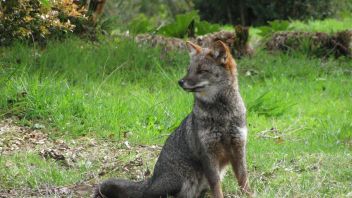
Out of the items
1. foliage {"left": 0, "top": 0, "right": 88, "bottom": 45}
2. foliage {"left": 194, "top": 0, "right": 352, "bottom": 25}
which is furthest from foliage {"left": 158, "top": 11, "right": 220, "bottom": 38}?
foliage {"left": 194, "top": 0, "right": 352, "bottom": 25}

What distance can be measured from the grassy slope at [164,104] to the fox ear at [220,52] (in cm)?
113

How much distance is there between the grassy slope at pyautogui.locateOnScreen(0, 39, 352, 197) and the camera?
621cm

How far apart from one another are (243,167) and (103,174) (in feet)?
4.85

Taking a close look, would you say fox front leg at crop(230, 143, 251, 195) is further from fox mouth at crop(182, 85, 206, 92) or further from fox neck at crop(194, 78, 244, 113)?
fox mouth at crop(182, 85, 206, 92)

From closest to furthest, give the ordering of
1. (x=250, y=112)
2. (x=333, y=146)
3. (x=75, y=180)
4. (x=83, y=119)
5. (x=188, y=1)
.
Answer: (x=75, y=180) → (x=333, y=146) → (x=83, y=119) → (x=250, y=112) → (x=188, y=1)

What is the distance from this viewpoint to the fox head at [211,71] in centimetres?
550

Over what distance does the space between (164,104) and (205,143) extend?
2945 millimetres

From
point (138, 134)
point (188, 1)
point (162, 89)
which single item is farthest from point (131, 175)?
point (188, 1)

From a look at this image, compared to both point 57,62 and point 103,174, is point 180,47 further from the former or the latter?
point 103,174

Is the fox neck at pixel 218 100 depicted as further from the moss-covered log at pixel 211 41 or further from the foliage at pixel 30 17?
the moss-covered log at pixel 211 41

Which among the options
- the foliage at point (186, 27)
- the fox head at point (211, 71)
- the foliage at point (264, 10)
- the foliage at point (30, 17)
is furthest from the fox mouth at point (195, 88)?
the foliage at point (264, 10)

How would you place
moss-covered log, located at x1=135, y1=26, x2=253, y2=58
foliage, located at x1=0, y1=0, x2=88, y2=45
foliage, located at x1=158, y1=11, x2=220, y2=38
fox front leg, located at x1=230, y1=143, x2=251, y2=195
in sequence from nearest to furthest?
fox front leg, located at x1=230, y1=143, x2=251, y2=195
foliage, located at x1=0, y1=0, x2=88, y2=45
moss-covered log, located at x1=135, y1=26, x2=253, y2=58
foliage, located at x1=158, y1=11, x2=220, y2=38

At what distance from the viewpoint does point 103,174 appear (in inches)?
252

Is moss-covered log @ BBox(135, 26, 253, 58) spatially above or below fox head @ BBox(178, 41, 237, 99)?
below
